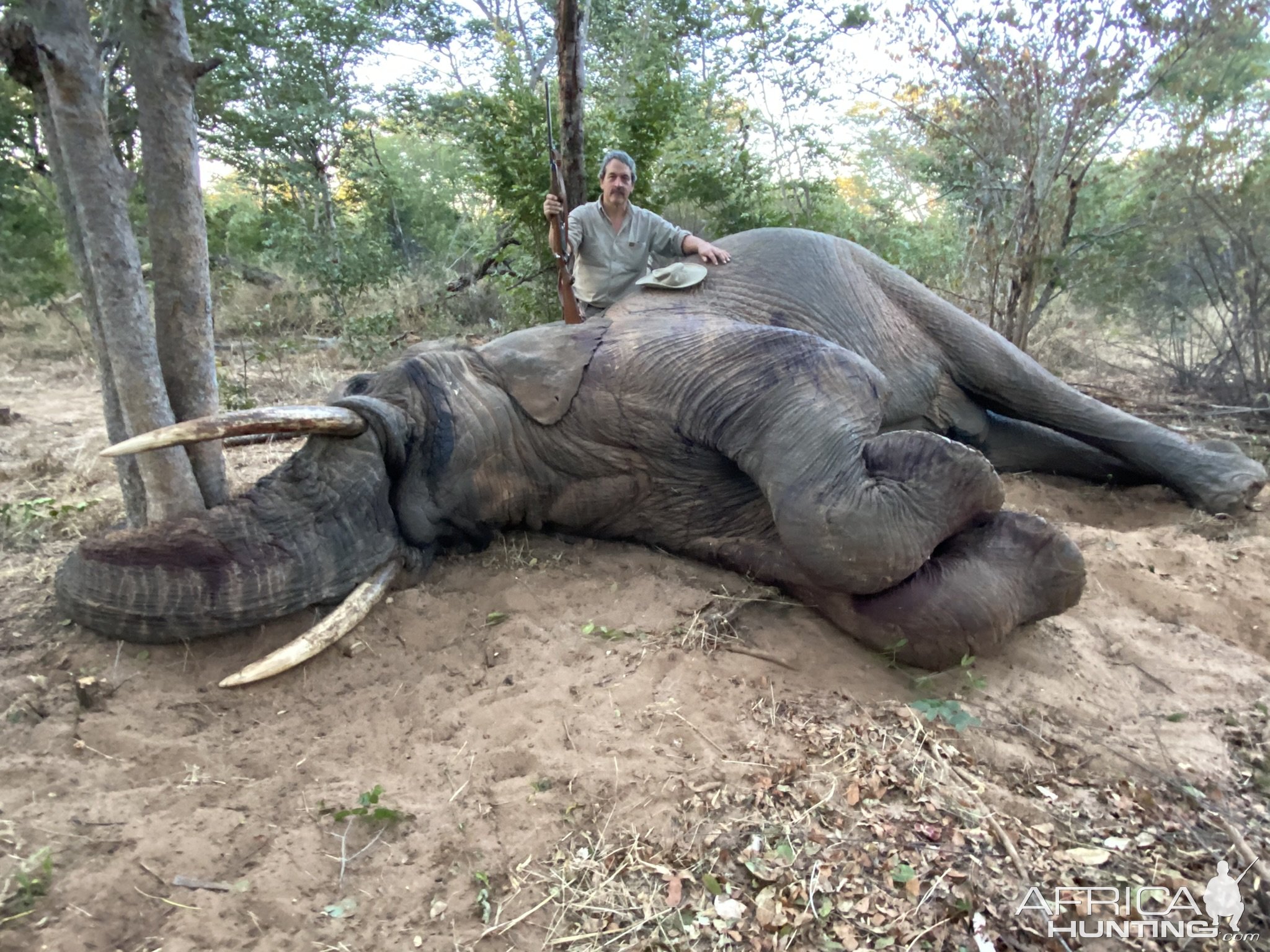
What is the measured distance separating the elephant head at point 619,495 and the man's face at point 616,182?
5.33ft

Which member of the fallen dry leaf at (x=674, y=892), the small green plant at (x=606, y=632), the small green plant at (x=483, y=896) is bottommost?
the small green plant at (x=483, y=896)

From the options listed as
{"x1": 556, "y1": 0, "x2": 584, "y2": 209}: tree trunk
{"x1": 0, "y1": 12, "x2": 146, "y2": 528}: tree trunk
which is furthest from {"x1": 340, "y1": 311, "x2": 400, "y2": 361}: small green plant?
{"x1": 0, "y1": 12, "x2": 146, "y2": 528}: tree trunk

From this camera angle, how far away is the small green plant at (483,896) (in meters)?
1.80

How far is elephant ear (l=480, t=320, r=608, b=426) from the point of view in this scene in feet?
11.4

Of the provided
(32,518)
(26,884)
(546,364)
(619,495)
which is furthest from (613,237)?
(26,884)

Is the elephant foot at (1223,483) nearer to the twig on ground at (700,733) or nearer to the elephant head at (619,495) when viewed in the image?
the elephant head at (619,495)

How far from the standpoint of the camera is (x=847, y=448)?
118 inches

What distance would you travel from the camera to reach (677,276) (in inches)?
156

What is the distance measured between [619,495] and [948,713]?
160 cm

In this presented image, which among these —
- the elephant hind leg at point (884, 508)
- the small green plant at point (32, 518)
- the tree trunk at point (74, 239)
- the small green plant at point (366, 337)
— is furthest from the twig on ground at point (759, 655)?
the small green plant at point (366, 337)

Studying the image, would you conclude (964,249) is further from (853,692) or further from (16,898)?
(16,898)

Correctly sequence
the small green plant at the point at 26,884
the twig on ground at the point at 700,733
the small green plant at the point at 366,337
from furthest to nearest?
the small green plant at the point at 366,337 → the twig on ground at the point at 700,733 → the small green plant at the point at 26,884

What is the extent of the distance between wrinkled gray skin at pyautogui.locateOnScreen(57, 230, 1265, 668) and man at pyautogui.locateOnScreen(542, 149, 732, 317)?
0.79m

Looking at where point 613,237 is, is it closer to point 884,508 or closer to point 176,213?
point 176,213
